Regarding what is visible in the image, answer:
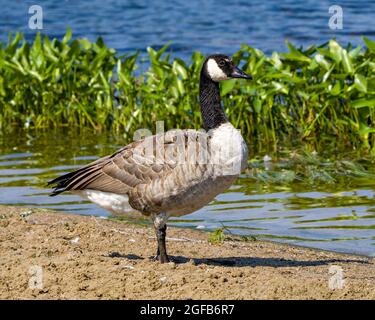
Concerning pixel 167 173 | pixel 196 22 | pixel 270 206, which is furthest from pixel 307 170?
pixel 196 22

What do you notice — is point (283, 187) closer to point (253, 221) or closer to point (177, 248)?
point (253, 221)

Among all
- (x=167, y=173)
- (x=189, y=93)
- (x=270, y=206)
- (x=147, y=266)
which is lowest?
(x=147, y=266)

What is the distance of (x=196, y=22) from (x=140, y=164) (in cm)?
1713

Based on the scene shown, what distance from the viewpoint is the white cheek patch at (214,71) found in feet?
27.2

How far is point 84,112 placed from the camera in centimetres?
1425

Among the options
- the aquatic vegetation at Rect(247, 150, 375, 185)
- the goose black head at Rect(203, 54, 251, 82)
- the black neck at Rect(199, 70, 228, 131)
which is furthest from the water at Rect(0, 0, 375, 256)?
the goose black head at Rect(203, 54, 251, 82)

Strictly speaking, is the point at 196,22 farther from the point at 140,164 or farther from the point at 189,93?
the point at 140,164

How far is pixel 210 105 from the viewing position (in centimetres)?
822

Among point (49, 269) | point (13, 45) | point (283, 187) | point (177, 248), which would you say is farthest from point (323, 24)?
point (49, 269)

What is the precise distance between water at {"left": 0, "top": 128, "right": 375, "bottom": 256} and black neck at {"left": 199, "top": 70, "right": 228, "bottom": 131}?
1.89m

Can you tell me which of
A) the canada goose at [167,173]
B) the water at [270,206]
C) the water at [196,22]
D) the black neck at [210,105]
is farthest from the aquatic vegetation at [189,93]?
the water at [196,22]

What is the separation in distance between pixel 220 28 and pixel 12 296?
17818 millimetres

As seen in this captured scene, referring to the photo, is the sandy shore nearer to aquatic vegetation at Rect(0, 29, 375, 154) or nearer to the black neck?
the black neck

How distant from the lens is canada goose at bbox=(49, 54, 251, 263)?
744 centimetres
